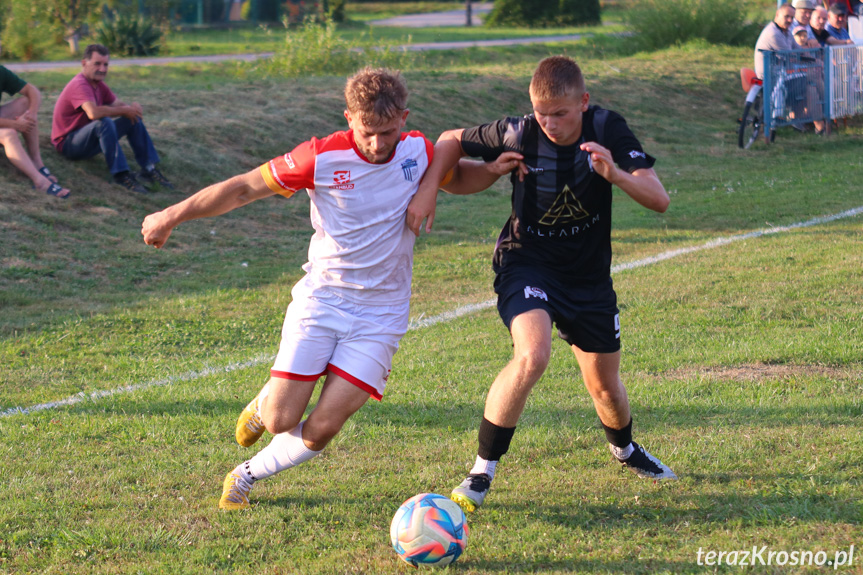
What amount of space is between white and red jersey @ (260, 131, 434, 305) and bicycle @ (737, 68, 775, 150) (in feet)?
42.9

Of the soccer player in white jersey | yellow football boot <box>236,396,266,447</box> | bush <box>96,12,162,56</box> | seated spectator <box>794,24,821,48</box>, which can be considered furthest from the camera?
bush <box>96,12,162,56</box>

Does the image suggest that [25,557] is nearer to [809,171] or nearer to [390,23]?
[809,171]

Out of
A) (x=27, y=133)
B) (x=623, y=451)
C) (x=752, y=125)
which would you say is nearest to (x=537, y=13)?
(x=752, y=125)

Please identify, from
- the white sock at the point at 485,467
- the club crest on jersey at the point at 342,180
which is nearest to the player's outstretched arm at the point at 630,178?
the club crest on jersey at the point at 342,180

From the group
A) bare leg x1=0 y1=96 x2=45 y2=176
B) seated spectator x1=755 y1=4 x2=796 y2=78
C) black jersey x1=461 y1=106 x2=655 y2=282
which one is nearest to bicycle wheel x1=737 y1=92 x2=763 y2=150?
seated spectator x1=755 y1=4 x2=796 y2=78

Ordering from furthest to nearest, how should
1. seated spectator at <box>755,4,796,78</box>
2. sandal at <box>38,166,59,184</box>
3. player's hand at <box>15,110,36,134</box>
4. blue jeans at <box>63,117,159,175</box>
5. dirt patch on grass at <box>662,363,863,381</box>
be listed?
seated spectator at <box>755,4,796,78</box> < blue jeans at <box>63,117,159,175</box> < sandal at <box>38,166,59,184</box> < player's hand at <box>15,110,36,134</box> < dirt patch on grass at <box>662,363,863,381</box>

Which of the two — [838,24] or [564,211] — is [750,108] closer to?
[838,24]

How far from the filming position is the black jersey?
4.07 metres

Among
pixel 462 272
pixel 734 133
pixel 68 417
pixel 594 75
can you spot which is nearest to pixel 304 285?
pixel 68 417

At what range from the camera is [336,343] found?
4098mm

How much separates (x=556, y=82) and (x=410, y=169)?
2.54 feet

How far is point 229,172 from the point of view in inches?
491

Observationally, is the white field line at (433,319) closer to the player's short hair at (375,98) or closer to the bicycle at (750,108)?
the player's short hair at (375,98)

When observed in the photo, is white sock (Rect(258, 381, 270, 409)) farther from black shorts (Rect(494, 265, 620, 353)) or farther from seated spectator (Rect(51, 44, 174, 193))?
seated spectator (Rect(51, 44, 174, 193))
